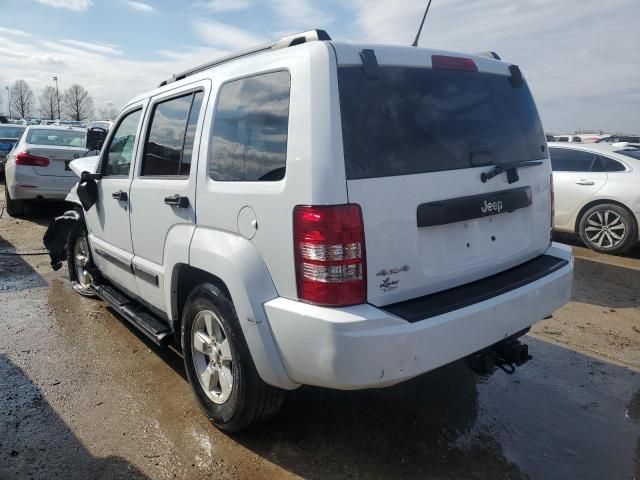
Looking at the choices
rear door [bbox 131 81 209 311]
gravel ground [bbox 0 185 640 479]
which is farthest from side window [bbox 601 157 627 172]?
rear door [bbox 131 81 209 311]

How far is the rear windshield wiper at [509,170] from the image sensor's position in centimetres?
265

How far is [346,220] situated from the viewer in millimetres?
2166

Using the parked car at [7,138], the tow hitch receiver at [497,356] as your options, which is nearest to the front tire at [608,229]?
the tow hitch receiver at [497,356]

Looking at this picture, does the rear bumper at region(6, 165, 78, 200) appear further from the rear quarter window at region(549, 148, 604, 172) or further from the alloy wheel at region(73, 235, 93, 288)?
the rear quarter window at region(549, 148, 604, 172)

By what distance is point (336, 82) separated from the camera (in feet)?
7.36

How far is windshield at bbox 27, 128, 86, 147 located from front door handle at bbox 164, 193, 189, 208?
735cm

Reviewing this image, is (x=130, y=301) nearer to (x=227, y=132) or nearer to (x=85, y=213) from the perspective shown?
(x=85, y=213)

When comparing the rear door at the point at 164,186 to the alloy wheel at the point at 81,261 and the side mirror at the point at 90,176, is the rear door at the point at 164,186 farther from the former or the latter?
the alloy wheel at the point at 81,261

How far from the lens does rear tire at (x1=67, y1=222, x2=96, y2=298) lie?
508cm

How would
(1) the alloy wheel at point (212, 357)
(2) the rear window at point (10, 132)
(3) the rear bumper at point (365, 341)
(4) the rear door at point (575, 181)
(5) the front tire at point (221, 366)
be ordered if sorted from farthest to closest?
(2) the rear window at point (10, 132) < (4) the rear door at point (575, 181) < (1) the alloy wheel at point (212, 357) < (5) the front tire at point (221, 366) < (3) the rear bumper at point (365, 341)

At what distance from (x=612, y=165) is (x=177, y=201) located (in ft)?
22.8

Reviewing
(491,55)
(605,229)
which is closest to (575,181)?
(605,229)

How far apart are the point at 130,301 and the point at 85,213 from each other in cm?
126

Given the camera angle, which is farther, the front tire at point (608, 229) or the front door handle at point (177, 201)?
the front tire at point (608, 229)
